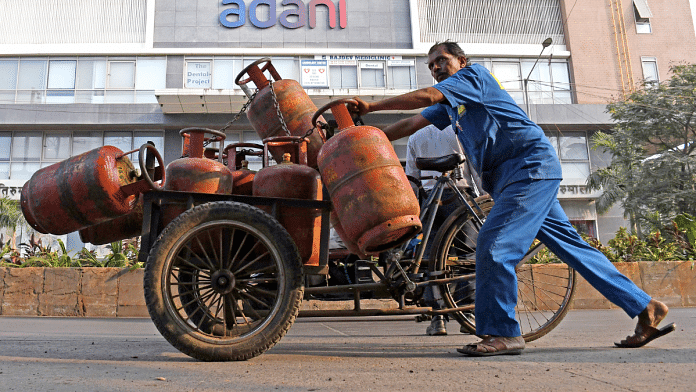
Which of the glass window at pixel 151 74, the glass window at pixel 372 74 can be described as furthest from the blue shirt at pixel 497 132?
the glass window at pixel 151 74

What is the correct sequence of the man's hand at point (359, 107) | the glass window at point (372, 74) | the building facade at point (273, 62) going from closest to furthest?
the man's hand at point (359, 107), the building facade at point (273, 62), the glass window at point (372, 74)

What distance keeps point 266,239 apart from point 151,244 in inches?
26.2

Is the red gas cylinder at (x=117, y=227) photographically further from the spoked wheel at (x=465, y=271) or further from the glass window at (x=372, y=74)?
the glass window at (x=372, y=74)

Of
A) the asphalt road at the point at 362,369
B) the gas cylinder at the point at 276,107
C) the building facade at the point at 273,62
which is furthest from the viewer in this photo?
the building facade at the point at 273,62

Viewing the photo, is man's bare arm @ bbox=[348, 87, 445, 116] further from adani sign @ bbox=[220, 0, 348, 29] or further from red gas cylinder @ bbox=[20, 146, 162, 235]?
adani sign @ bbox=[220, 0, 348, 29]

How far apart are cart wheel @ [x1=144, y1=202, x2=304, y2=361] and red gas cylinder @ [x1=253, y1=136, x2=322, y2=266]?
0.21 meters

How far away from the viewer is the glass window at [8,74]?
2464 cm

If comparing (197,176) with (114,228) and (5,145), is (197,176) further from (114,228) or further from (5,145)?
(5,145)

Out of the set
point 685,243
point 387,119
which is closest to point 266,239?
point 685,243

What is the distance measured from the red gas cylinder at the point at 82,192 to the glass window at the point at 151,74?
23.3m

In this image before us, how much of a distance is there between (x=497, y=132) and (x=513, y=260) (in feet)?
2.39

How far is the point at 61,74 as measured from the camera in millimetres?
24750

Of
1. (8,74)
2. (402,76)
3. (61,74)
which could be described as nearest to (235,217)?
(402,76)

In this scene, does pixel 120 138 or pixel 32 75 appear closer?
pixel 32 75
